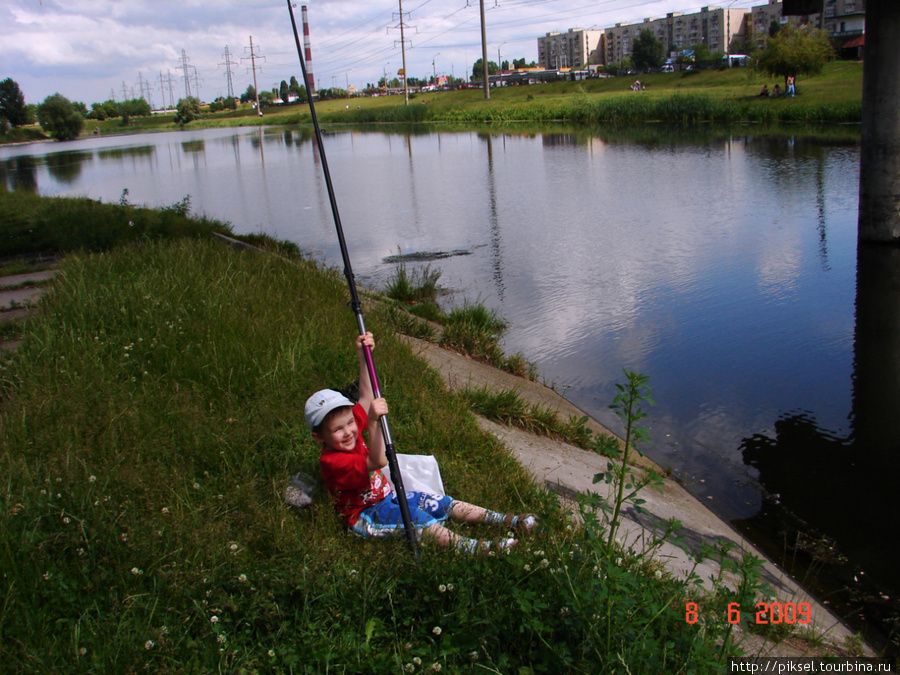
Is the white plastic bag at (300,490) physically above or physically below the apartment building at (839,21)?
below

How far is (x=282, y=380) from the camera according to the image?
5.01 metres

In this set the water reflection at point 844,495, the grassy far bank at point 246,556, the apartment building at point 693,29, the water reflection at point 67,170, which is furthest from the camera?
the apartment building at point 693,29

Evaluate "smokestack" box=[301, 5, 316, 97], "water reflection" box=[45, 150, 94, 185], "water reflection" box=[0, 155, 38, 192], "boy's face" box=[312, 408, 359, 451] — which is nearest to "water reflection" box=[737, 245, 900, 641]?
"boy's face" box=[312, 408, 359, 451]

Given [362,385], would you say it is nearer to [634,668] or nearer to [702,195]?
[634,668]

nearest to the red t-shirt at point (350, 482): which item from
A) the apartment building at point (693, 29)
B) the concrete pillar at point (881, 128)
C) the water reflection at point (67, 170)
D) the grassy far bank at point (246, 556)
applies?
the grassy far bank at point (246, 556)

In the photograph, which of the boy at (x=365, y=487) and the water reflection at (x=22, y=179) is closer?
the boy at (x=365, y=487)

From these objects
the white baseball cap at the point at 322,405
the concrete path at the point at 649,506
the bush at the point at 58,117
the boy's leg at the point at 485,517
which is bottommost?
the concrete path at the point at 649,506

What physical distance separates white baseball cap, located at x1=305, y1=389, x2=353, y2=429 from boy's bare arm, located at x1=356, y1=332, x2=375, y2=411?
0.83 feet

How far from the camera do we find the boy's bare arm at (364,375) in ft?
12.2

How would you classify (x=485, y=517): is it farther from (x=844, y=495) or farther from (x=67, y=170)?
(x=67, y=170)

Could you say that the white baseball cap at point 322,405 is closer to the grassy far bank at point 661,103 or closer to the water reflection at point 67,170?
the water reflection at point 67,170

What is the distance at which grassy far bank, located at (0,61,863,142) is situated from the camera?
3316cm

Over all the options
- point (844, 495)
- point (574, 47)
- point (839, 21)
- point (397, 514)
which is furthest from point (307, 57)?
point (574, 47)

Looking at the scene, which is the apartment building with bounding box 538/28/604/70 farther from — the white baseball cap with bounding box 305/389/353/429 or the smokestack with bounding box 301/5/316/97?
the white baseball cap with bounding box 305/389/353/429
